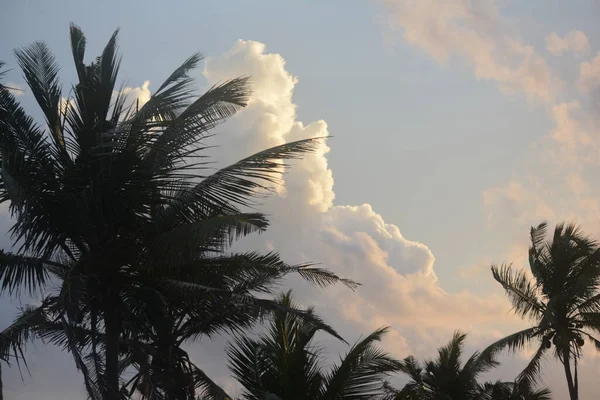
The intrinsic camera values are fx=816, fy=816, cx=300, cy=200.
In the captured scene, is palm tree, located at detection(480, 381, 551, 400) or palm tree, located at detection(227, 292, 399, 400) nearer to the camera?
palm tree, located at detection(227, 292, 399, 400)

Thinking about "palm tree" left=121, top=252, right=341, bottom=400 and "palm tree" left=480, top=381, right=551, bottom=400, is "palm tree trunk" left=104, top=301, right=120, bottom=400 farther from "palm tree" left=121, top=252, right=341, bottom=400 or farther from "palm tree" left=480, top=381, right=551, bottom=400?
"palm tree" left=480, top=381, right=551, bottom=400

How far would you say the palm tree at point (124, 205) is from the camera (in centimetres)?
1279

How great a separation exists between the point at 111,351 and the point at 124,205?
2.34 metres

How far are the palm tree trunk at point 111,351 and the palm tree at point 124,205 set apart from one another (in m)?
0.02

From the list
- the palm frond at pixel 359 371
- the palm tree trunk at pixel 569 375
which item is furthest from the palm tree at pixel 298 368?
the palm tree trunk at pixel 569 375

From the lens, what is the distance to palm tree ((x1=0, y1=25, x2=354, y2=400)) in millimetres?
12789

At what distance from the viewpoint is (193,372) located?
51.6 ft

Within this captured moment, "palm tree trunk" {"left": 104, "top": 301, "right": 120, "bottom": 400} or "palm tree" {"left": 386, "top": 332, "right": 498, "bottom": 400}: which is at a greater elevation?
"palm tree" {"left": 386, "top": 332, "right": 498, "bottom": 400}

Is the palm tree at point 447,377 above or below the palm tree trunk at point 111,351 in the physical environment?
above

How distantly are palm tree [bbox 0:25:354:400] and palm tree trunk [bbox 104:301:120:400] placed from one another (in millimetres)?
16

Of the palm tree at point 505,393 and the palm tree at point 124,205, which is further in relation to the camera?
the palm tree at point 505,393

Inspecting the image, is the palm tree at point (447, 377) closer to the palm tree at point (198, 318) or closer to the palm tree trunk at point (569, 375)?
the palm tree trunk at point (569, 375)

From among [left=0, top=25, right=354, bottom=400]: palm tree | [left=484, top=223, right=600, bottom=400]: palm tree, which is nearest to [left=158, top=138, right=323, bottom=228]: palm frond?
[left=0, top=25, right=354, bottom=400]: palm tree

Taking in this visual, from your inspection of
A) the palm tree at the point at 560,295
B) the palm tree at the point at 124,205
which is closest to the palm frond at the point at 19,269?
the palm tree at the point at 124,205
